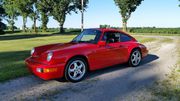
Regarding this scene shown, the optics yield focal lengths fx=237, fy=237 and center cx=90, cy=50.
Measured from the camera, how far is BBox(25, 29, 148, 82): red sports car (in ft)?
19.8

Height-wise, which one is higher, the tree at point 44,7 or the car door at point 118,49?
the tree at point 44,7

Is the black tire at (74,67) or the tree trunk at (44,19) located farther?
the tree trunk at (44,19)

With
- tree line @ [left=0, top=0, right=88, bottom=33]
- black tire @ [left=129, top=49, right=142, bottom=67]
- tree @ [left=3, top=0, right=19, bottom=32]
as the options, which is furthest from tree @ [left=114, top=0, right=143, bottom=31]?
black tire @ [left=129, top=49, right=142, bottom=67]

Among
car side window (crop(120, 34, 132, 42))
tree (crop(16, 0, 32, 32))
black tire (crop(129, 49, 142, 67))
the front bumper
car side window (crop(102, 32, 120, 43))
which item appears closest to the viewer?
the front bumper

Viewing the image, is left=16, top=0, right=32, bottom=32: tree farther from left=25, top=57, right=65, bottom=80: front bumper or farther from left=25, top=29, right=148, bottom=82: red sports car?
left=25, top=57, right=65, bottom=80: front bumper

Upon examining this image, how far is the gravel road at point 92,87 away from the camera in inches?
205

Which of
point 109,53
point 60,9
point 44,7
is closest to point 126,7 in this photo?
point 60,9

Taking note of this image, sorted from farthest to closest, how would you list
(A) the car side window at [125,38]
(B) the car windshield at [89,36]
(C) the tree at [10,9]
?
(C) the tree at [10,9], (A) the car side window at [125,38], (B) the car windshield at [89,36]

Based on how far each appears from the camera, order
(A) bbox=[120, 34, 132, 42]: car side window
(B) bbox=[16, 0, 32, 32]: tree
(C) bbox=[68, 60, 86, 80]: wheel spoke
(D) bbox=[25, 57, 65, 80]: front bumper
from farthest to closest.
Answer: (B) bbox=[16, 0, 32, 32]: tree < (A) bbox=[120, 34, 132, 42]: car side window < (C) bbox=[68, 60, 86, 80]: wheel spoke < (D) bbox=[25, 57, 65, 80]: front bumper

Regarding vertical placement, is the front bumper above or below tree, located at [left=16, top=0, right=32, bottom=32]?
below

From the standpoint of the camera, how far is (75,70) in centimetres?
649

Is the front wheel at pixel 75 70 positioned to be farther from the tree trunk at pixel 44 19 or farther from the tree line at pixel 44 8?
the tree trunk at pixel 44 19

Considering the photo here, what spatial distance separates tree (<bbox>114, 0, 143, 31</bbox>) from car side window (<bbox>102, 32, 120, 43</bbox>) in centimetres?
4678

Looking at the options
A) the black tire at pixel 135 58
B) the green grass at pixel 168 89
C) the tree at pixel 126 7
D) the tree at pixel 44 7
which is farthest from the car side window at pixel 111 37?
the tree at pixel 44 7
